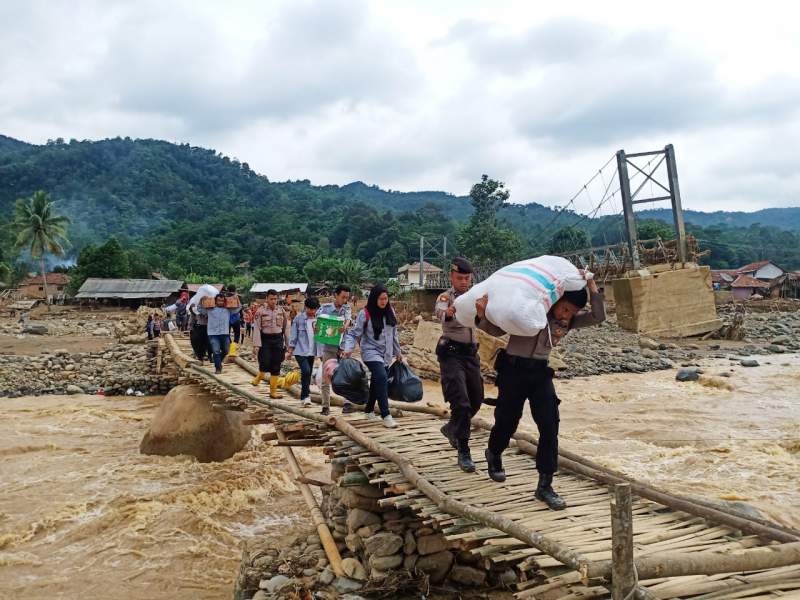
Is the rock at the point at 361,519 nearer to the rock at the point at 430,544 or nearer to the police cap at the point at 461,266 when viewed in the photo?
the rock at the point at 430,544

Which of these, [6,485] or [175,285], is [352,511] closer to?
[6,485]

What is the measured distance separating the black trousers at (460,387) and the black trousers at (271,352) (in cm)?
348

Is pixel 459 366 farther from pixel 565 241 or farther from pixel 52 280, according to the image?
pixel 52 280

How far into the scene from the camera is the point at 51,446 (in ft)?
33.0

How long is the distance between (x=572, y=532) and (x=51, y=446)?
964 centimetres

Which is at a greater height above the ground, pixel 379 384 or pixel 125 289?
pixel 125 289

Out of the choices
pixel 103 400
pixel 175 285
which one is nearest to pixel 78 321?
pixel 175 285

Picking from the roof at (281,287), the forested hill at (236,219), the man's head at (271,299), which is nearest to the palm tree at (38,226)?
the forested hill at (236,219)

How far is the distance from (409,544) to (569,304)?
2249 mm

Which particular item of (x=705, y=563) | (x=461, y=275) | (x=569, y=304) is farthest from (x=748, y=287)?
(x=705, y=563)

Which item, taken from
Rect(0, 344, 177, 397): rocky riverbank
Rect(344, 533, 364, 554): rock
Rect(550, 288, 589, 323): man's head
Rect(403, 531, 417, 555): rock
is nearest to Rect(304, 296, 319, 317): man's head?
Rect(344, 533, 364, 554): rock

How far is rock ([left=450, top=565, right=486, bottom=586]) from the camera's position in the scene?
443 centimetres

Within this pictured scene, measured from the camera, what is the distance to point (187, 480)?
319 inches

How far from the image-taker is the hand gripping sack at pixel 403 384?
5.19m
